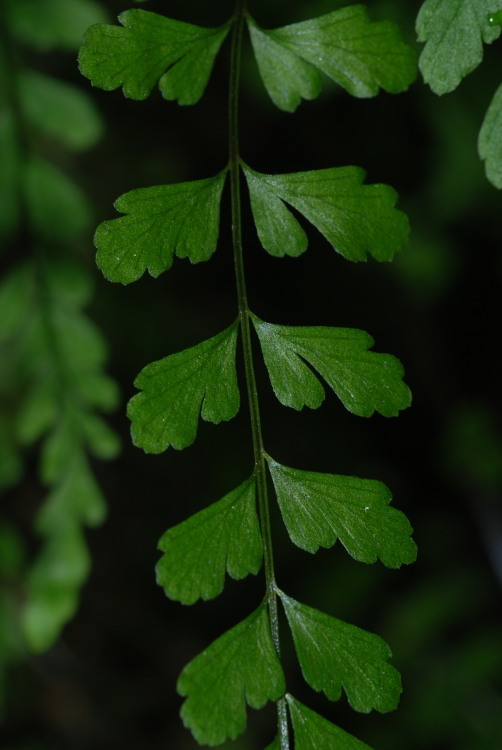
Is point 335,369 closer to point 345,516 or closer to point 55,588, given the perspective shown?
point 345,516

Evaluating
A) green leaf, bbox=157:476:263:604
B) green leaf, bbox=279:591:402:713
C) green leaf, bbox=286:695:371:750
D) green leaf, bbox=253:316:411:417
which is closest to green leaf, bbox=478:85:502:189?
green leaf, bbox=253:316:411:417

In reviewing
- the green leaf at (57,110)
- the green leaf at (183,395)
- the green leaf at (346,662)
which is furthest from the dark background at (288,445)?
the green leaf at (346,662)

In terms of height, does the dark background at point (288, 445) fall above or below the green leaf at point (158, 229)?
below

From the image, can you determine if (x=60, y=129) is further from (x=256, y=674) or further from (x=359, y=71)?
(x=256, y=674)

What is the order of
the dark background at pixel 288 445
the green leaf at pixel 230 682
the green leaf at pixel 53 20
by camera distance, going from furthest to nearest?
1. the dark background at pixel 288 445
2. the green leaf at pixel 53 20
3. the green leaf at pixel 230 682

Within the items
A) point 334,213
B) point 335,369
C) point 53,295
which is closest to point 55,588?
point 53,295

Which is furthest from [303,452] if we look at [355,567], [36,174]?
[36,174]

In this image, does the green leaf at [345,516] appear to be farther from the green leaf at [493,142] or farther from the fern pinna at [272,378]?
the green leaf at [493,142]

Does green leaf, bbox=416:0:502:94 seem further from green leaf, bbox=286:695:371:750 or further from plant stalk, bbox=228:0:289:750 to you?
green leaf, bbox=286:695:371:750

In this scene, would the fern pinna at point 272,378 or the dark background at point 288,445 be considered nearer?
the fern pinna at point 272,378
